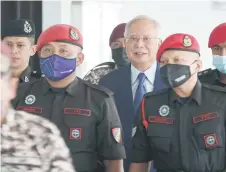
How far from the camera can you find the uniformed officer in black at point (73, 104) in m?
3.24

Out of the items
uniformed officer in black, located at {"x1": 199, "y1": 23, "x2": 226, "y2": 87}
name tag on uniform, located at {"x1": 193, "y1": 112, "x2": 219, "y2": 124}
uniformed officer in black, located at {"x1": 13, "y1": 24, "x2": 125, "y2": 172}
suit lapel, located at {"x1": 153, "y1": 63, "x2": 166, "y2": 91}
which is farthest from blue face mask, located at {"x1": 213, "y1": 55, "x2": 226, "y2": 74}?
uniformed officer in black, located at {"x1": 13, "y1": 24, "x2": 125, "y2": 172}

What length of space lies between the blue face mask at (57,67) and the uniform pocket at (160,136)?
0.51 meters

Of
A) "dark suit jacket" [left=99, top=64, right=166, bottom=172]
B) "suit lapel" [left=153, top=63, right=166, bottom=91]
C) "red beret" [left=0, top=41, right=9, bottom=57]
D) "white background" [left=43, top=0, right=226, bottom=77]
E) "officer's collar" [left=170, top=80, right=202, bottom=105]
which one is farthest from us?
"white background" [left=43, top=0, right=226, bottom=77]

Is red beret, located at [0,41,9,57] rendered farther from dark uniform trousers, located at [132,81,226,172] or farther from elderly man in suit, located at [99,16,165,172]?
elderly man in suit, located at [99,16,165,172]

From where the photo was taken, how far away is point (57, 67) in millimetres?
3367

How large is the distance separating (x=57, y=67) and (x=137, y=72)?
0.78 m

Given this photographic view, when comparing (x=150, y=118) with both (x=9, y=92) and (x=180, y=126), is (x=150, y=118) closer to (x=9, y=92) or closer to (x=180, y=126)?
(x=180, y=126)

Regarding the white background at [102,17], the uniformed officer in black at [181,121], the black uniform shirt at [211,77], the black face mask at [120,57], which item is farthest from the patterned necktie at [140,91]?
the white background at [102,17]

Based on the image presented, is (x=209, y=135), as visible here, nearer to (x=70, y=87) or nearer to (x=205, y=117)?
(x=205, y=117)

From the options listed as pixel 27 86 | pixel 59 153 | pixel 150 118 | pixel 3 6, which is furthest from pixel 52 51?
pixel 3 6

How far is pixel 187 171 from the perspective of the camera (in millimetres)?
3193

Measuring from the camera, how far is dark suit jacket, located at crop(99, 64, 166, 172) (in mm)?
3857

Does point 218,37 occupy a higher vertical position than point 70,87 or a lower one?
higher

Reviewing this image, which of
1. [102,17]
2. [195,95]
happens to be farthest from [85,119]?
[102,17]
